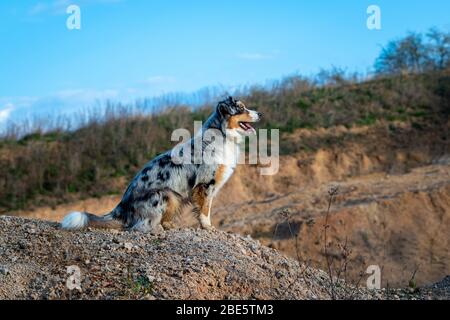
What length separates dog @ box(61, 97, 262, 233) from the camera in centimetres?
1109

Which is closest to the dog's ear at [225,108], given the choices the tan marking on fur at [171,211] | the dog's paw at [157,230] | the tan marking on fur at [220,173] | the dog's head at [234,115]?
the dog's head at [234,115]

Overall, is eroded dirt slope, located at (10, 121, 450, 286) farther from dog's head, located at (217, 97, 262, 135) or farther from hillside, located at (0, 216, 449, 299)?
hillside, located at (0, 216, 449, 299)

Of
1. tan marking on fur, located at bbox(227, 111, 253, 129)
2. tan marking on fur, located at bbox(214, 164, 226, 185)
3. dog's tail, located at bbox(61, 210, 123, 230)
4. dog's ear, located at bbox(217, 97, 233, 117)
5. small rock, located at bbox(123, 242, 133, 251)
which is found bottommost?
small rock, located at bbox(123, 242, 133, 251)

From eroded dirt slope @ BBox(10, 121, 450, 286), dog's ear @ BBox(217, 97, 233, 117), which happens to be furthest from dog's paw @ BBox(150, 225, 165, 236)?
eroded dirt slope @ BBox(10, 121, 450, 286)

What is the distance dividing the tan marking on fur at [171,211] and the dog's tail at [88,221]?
79 cm

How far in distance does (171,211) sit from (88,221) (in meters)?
1.36

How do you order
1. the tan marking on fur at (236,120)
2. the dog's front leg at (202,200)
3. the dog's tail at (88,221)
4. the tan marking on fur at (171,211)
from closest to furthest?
1. the dog's tail at (88,221)
2. the tan marking on fur at (171,211)
3. the dog's front leg at (202,200)
4. the tan marking on fur at (236,120)

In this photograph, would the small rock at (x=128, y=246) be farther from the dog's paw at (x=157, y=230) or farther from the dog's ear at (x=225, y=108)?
the dog's ear at (x=225, y=108)

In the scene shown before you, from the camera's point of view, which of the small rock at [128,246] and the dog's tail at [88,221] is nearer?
the small rock at [128,246]

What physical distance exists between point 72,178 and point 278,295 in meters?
18.6

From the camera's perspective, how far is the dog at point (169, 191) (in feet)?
36.4

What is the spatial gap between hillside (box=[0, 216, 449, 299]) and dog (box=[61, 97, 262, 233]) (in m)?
0.33

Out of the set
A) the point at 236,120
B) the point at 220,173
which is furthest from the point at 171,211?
the point at 236,120

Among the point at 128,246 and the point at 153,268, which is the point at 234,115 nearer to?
the point at 128,246
